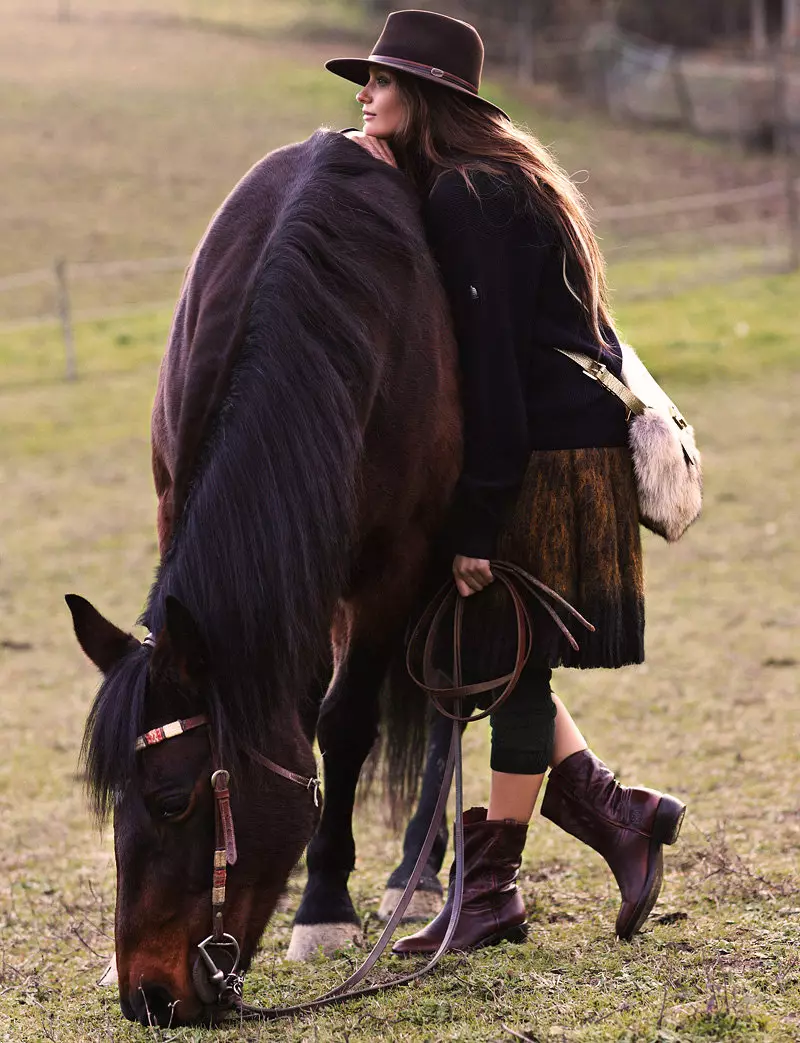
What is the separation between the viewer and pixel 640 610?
2.87m

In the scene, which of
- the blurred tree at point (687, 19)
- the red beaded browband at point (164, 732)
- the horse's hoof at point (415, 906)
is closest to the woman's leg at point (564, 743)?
the horse's hoof at point (415, 906)

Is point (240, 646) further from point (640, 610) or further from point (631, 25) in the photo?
point (631, 25)

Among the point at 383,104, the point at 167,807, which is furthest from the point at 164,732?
the point at 383,104

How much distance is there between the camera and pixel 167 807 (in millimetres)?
2209

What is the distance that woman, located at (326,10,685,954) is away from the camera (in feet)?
8.71

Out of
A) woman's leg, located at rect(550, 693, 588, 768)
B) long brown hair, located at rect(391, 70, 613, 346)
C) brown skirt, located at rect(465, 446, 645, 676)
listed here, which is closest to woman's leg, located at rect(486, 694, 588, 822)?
woman's leg, located at rect(550, 693, 588, 768)

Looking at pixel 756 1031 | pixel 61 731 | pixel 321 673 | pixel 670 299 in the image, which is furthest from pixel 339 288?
pixel 670 299

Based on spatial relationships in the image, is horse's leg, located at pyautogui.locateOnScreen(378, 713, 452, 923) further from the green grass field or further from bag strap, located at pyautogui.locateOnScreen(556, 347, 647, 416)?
bag strap, located at pyautogui.locateOnScreen(556, 347, 647, 416)

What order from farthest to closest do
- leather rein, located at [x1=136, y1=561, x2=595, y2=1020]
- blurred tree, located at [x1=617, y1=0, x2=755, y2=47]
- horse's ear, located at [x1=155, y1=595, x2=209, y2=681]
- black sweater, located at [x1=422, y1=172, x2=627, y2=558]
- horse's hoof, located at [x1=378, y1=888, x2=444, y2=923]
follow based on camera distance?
1. blurred tree, located at [x1=617, y1=0, x2=755, y2=47]
2. horse's hoof, located at [x1=378, y1=888, x2=444, y2=923]
3. black sweater, located at [x1=422, y1=172, x2=627, y2=558]
4. leather rein, located at [x1=136, y1=561, x2=595, y2=1020]
5. horse's ear, located at [x1=155, y1=595, x2=209, y2=681]

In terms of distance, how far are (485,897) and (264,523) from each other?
102cm

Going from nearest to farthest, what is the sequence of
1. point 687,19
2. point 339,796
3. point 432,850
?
point 339,796
point 432,850
point 687,19

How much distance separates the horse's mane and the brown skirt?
41 centimetres

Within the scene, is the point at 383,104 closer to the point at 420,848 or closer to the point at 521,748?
the point at 521,748

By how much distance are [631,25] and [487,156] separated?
2859 centimetres
